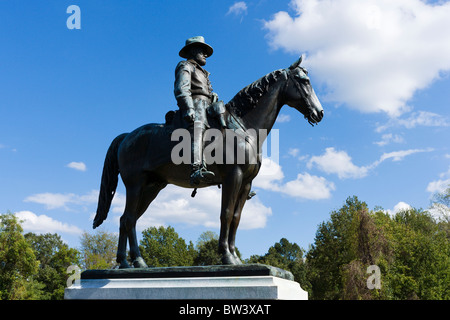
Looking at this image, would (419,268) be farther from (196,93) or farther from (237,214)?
(196,93)

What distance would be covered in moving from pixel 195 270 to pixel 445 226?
39.3 m

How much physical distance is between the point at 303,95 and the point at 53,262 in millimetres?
45437

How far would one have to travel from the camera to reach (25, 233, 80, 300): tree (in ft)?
131

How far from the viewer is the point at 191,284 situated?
223 inches

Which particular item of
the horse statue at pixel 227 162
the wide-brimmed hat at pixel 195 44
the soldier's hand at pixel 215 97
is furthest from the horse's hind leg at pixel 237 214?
the wide-brimmed hat at pixel 195 44

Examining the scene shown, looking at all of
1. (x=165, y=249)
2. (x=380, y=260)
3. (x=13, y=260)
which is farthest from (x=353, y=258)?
(x=13, y=260)

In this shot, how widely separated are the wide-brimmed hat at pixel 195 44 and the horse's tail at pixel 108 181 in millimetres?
1843

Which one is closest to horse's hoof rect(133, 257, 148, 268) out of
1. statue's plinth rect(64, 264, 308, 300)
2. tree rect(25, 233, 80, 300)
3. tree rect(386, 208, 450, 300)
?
statue's plinth rect(64, 264, 308, 300)

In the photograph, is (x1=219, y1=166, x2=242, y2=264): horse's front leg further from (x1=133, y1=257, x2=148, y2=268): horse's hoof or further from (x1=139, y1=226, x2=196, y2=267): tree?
(x1=139, y1=226, x2=196, y2=267): tree

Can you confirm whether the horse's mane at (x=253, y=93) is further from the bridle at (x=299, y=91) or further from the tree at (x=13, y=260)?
the tree at (x=13, y=260)

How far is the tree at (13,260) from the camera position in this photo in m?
33.1

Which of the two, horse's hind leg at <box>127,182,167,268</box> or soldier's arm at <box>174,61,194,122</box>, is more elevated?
soldier's arm at <box>174,61,194,122</box>
